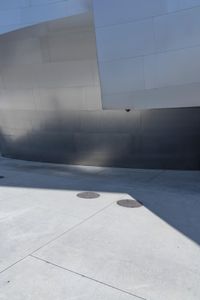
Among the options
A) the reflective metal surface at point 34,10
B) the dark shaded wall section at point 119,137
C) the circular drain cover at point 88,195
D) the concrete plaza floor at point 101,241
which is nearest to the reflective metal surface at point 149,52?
the reflective metal surface at point 34,10

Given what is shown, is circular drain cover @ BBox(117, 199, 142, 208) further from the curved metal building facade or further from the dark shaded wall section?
the dark shaded wall section

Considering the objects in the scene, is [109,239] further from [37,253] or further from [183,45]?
[183,45]

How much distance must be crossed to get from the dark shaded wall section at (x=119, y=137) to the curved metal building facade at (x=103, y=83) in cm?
2

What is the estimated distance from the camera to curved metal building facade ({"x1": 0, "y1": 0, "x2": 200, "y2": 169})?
578 cm

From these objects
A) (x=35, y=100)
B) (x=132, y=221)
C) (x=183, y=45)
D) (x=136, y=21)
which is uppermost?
(x=136, y=21)

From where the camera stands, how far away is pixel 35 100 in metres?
8.34

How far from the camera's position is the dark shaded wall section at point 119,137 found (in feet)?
23.1

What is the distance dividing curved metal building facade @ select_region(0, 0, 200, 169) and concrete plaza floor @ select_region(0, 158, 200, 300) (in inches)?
55.2

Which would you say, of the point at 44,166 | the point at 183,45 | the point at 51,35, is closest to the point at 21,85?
the point at 51,35

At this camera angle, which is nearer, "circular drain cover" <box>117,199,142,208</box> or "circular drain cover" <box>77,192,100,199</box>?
"circular drain cover" <box>117,199,142,208</box>

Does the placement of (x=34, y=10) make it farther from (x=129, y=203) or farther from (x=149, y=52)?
(x=129, y=203)

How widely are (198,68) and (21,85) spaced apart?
508 cm

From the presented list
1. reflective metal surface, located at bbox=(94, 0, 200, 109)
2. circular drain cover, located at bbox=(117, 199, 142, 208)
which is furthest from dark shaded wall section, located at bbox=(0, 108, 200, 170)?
circular drain cover, located at bbox=(117, 199, 142, 208)

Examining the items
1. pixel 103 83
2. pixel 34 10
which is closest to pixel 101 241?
pixel 103 83
